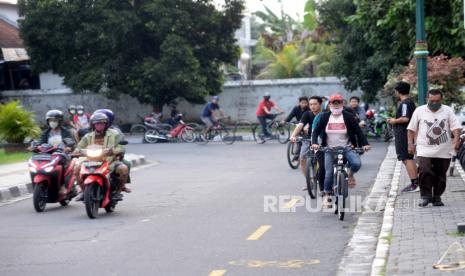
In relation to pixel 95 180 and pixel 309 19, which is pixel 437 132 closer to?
pixel 95 180

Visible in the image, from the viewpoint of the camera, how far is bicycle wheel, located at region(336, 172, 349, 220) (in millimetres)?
11789

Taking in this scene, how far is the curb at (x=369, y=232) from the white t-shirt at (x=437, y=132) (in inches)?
41.6

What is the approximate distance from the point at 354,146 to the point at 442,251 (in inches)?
160

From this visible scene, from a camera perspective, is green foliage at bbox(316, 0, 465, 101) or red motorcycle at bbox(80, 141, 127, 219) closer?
red motorcycle at bbox(80, 141, 127, 219)

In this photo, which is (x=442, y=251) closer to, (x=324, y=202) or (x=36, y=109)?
(x=324, y=202)

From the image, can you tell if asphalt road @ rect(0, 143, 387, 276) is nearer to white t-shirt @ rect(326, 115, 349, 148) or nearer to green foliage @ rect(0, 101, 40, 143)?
white t-shirt @ rect(326, 115, 349, 148)

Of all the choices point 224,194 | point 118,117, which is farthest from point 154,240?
point 118,117

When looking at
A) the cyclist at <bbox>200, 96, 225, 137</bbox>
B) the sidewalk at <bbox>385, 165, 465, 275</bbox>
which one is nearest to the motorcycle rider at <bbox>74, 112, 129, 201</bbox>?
the sidewalk at <bbox>385, 165, 465, 275</bbox>

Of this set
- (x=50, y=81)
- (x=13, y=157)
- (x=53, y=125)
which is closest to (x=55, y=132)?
(x=53, y=125)

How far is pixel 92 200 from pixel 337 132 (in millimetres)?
3692

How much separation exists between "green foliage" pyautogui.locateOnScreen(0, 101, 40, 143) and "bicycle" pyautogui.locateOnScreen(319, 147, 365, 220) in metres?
18.5

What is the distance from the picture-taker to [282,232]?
10930 millimetres

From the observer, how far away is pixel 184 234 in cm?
1093

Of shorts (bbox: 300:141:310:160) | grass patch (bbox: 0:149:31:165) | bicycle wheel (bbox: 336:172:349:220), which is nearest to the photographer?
bicycle wheel (bbox: 336:172:349:220)
